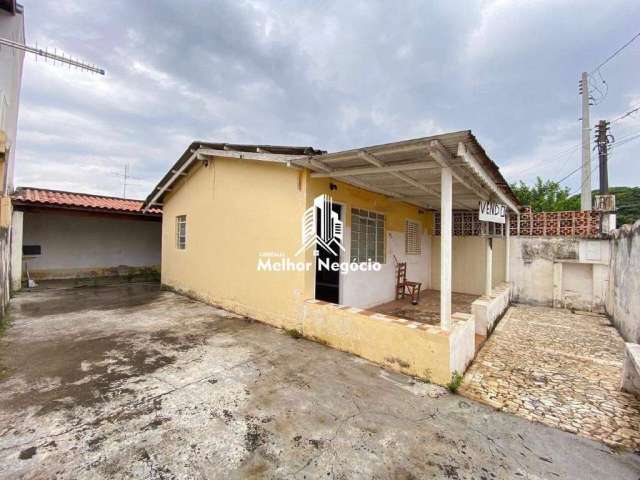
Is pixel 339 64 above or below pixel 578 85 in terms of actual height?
below

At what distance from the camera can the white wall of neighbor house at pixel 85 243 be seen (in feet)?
35.8

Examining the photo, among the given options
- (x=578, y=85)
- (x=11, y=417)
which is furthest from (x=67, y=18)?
(x=578, y=85)

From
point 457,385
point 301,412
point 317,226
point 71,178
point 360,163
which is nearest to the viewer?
point 301,412

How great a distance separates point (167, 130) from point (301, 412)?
13322mm

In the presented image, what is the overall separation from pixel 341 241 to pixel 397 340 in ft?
8.47

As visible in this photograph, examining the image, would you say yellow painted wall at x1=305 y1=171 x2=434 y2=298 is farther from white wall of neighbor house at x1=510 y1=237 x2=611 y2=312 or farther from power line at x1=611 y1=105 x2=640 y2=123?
power line at x1=611 y1=105 x2=640 y2=123

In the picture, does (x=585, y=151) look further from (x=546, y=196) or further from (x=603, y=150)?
(x=546, y=196)

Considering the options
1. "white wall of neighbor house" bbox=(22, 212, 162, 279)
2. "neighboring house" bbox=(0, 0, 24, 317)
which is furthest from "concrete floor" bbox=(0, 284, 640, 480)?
"white wall of neighbor house" bbox=(22, 212, 162, 279)

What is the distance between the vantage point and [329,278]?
255 inches

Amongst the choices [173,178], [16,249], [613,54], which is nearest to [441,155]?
[173,178]

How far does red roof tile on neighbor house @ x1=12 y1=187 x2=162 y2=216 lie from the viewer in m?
9.11

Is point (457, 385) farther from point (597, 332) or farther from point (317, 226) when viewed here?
point (597, 332)

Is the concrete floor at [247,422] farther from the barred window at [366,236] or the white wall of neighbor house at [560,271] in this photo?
the white wall of neighbor house at [560,271]

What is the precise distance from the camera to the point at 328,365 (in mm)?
3873
